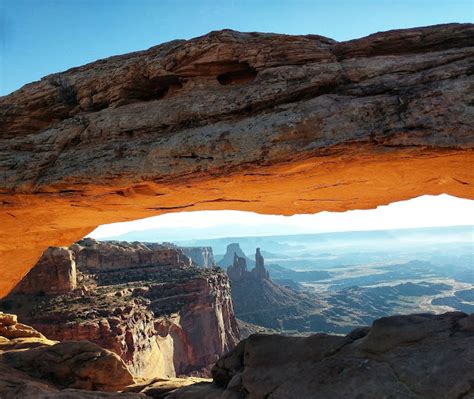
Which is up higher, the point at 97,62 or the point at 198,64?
the point at 97,62

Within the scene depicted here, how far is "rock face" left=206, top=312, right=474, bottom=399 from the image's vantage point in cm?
873

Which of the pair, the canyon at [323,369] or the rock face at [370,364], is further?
the canyon at [323,369]

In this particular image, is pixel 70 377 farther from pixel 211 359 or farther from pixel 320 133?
pixel 211 359

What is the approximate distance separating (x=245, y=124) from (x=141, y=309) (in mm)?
45785

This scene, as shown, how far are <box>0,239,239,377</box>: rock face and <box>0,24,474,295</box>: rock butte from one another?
104ft

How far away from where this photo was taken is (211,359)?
67812 mm

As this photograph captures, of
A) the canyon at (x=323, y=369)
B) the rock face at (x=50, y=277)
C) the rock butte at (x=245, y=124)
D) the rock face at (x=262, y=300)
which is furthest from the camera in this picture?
the rock face at (x=262, y=300)

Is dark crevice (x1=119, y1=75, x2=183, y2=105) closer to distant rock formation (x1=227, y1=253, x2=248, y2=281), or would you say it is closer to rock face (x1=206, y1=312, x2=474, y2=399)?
rock face (x1=206, y1=312, x2=474, y2=399)

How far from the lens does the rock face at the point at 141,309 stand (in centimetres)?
4344

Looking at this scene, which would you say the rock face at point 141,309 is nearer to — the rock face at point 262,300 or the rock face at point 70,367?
the rock face at point 70,367

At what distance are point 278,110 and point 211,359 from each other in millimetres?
65100

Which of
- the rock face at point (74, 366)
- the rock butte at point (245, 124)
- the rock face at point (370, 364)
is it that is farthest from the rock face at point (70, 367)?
the rock butte at point (245, 124)

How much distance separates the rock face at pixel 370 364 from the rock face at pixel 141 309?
1362 inches

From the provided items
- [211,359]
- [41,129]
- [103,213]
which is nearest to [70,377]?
[103,213]
